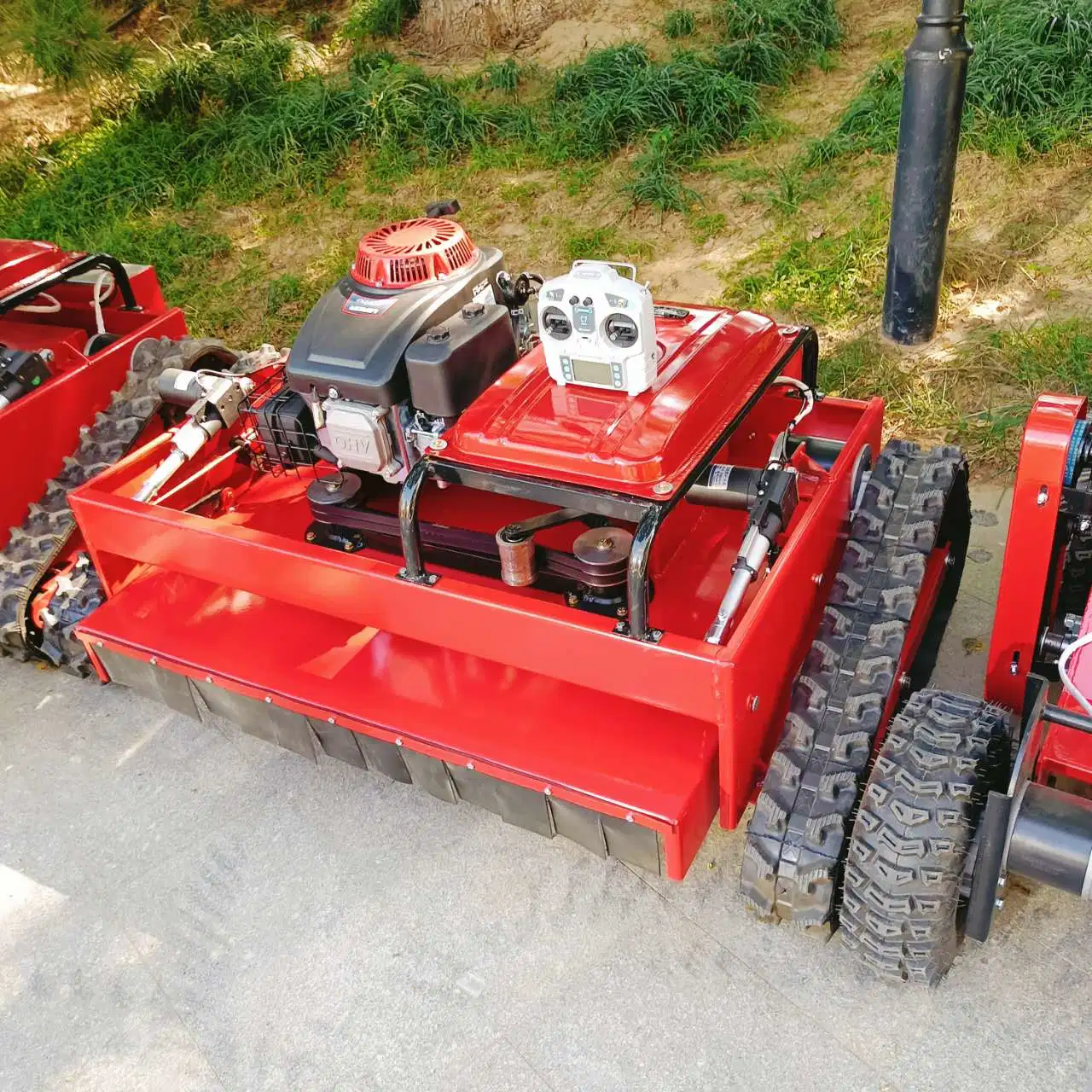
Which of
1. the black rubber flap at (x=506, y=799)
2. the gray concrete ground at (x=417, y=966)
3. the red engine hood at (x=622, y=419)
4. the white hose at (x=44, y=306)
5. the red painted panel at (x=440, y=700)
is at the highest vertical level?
the red engine hood at (x=622, y=419)

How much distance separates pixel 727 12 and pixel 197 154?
375 cm

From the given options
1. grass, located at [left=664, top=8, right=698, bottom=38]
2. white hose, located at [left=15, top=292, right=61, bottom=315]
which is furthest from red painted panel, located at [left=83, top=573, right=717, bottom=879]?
grass, located at [left=664, top=8, right=698, bottom=38]

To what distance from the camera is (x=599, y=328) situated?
8.46 feet

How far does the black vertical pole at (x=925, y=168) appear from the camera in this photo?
4219 mm

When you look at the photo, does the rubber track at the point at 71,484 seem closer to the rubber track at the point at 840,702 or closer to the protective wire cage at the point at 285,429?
the protective wire cage at the point at 285,429

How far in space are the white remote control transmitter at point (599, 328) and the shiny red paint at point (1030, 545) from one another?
888 millimetres

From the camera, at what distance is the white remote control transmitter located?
8.30 feet

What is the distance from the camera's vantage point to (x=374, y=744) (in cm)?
283

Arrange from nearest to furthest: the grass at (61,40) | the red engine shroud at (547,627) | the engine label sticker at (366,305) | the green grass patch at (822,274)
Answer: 1. the red engine shroud at (547,627)
2. the engine label sticker at (366,305)
3. the green grass patch at (822,274)
4. the grass at (61,40)

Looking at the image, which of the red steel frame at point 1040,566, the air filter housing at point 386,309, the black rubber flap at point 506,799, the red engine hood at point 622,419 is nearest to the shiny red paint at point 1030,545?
the red steel frame at point 1040,566

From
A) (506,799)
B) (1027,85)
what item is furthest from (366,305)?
(1027,85)

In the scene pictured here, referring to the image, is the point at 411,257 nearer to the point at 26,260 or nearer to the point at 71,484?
the point at 71,484

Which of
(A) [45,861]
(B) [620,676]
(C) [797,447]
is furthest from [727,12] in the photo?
(A) [45,861]

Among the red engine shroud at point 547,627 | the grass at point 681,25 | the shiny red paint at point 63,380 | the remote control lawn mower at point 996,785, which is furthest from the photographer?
the grass at point 681,25
